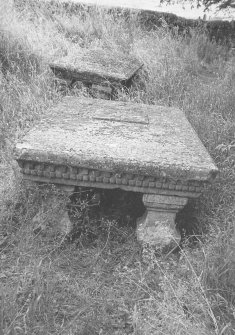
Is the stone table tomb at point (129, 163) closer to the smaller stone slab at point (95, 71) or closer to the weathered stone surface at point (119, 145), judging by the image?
the weathered stone surface at point (119, 145)

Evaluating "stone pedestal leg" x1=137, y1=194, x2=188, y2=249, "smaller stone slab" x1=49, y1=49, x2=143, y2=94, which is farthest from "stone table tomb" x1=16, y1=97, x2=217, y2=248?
Result: "smaller stone slab" x1=49, y1=49, x2=143, y2=94

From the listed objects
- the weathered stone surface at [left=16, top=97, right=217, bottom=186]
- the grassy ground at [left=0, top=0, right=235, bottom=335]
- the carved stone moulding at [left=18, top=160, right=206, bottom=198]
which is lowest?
the grassy ground at [left=0, top=0, right=235, bottom=335]

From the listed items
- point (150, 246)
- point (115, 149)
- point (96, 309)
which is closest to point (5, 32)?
point (115, 149)

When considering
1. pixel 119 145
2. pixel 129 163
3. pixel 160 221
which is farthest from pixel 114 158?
pixel 160 221

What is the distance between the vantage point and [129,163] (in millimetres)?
2387

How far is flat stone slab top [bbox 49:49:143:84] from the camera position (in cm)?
504

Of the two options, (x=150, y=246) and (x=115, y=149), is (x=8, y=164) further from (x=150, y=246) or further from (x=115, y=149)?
(x=150, y=246)

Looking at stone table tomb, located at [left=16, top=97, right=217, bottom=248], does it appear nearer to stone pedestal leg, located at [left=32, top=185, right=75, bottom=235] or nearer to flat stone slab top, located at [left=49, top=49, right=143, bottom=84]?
stone pedestal leg, located at [left=32, top=185, right=75, bottom=235]

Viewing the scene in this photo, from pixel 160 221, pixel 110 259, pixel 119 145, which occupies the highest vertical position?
pixel 119 145

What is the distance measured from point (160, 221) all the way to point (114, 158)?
577 mm

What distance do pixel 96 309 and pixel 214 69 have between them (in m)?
5.93

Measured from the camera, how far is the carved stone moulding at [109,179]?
2.46 metres

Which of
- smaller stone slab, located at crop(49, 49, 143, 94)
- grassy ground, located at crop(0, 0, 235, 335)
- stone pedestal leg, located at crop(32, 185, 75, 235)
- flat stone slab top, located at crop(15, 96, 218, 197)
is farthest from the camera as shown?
smaller stone slab, located at crop(49, 49, 143, 94)

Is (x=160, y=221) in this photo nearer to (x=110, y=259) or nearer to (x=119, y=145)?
(x=110, y=259)
